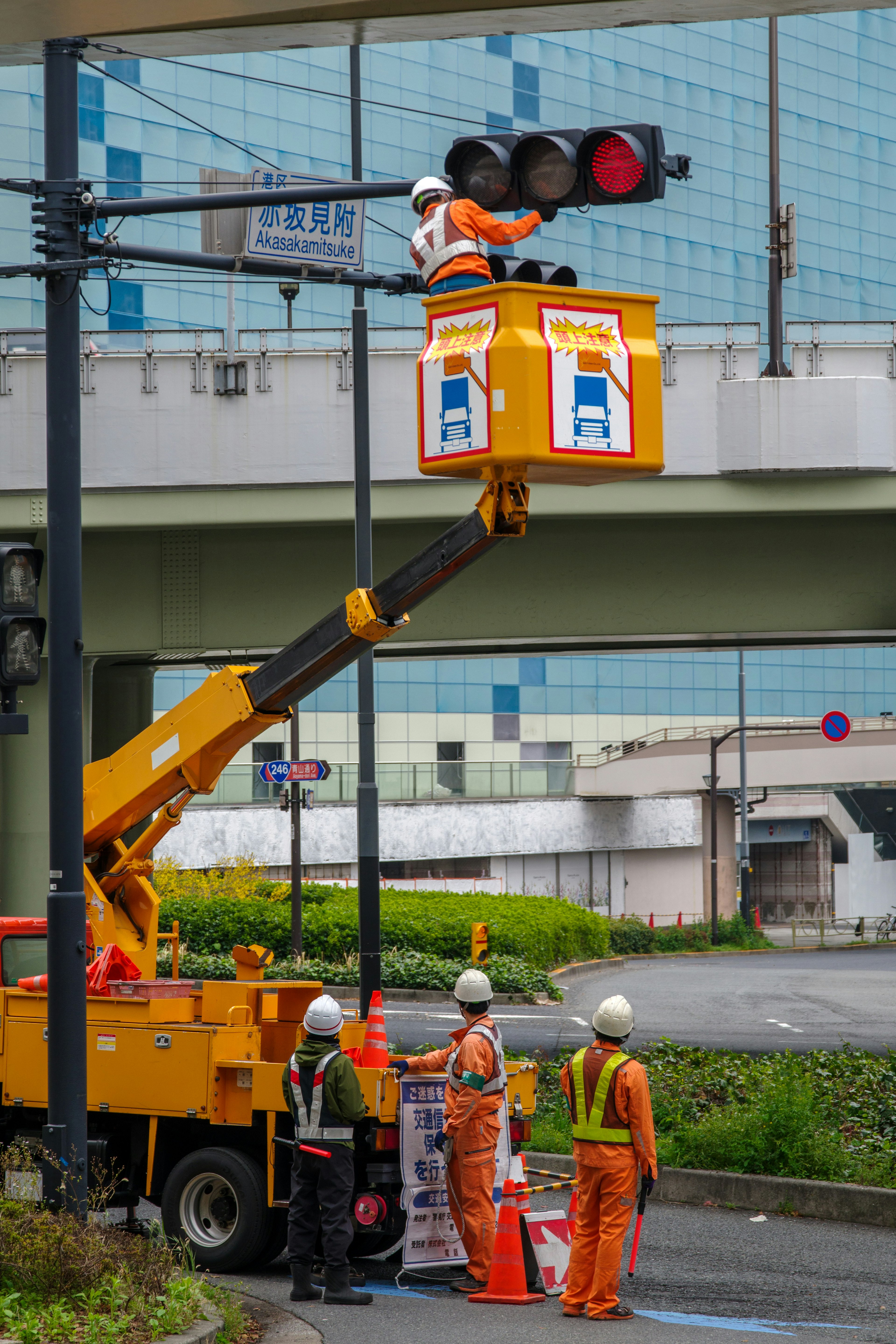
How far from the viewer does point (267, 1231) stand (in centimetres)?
956

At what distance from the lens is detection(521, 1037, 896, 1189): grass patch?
462 inches

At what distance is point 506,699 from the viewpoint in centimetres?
8131

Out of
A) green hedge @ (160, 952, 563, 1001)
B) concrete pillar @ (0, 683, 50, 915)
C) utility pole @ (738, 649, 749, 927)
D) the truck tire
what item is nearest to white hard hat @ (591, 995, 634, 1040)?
the truck tire

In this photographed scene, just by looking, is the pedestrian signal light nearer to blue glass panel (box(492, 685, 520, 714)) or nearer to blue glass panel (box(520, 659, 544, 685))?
blue glass panel (box(492, 685, 520, 714))

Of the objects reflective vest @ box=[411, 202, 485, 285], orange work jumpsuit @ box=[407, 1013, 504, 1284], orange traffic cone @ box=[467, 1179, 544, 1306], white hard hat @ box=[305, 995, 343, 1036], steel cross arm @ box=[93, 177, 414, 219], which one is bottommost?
orange traffic cone @ box=[467, 1179, 544, 1306]

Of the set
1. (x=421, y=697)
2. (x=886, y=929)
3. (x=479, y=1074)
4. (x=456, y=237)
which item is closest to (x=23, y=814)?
(x=479, y=1074)

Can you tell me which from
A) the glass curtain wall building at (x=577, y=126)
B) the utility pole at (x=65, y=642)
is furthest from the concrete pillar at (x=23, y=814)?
the glass curtain wall building at (x=577, y=126)

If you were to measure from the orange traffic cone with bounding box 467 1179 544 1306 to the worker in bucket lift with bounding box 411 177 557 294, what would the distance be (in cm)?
513

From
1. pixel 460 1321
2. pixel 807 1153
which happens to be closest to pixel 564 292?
pixel 460 1321

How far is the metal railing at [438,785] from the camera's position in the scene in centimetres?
4819

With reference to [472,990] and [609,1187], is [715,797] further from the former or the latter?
[609,1187]

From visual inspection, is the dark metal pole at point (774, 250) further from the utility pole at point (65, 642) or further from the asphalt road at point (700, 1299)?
the utility pole at point (65, 642)

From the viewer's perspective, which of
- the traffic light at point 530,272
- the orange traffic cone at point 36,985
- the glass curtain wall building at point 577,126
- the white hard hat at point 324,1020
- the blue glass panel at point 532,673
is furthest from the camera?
the blue glass panel at point 532,673

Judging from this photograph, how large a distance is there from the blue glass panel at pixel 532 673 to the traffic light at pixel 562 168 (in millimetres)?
73509
